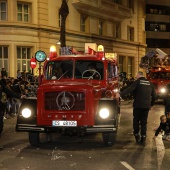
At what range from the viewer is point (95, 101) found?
9.66m

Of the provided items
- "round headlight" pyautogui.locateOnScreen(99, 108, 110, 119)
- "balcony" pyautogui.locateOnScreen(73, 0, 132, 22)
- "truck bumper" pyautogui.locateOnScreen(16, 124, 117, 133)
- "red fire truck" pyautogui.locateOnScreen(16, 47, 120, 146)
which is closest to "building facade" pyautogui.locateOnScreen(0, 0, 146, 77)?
"balcony" pyautogui.locateOnScreen(73, 0, 132, 22)

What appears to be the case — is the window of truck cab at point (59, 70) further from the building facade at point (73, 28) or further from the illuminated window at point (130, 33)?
the illuminated window at point (130, 33)

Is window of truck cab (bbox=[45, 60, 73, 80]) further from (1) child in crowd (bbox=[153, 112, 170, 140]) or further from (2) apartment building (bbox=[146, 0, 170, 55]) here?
(2) apartment building (bbox=[146, 0, 170, 55])

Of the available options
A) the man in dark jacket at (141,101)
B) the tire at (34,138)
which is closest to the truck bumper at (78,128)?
the tire at (34,138)

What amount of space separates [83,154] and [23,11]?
20.9 meters

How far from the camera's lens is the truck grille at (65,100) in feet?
31.2

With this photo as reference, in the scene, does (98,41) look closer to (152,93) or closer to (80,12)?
(80,12)

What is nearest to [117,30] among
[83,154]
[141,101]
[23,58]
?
[23,58]

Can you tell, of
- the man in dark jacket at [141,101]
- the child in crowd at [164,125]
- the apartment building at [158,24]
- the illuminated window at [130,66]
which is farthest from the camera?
the apartment building at [158,24]

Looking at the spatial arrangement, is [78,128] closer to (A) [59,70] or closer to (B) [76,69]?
(B) [76,69]

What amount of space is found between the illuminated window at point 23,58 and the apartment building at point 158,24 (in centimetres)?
3471

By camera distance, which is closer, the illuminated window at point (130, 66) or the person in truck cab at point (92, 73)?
the person in truck cab at point (92, 73)

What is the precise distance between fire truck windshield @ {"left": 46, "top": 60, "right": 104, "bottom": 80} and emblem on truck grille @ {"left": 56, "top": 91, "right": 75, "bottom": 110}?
166cm

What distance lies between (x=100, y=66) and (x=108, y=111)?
87.5 inches
